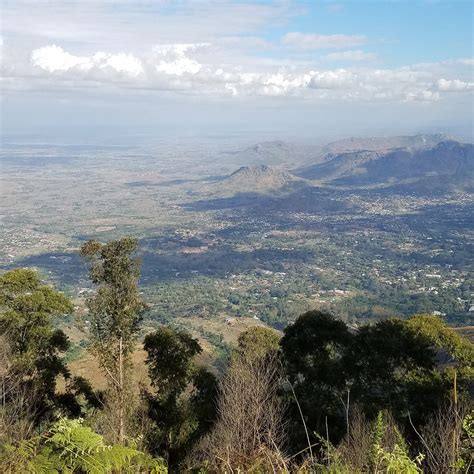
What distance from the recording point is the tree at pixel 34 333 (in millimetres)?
15586

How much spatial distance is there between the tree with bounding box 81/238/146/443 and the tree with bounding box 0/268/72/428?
2.35 m

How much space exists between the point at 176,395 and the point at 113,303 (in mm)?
4071

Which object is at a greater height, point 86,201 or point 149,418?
point 149,418

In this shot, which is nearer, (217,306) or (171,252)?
(217,306)

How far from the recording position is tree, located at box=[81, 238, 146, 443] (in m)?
14.6

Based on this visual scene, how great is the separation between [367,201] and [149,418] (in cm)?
15635

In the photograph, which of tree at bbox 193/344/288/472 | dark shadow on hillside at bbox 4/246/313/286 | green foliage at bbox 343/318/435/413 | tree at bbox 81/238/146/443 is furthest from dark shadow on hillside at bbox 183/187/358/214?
tree at bbox 193/344/288/472

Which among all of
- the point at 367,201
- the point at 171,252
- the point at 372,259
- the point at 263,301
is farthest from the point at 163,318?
the point at 367,201

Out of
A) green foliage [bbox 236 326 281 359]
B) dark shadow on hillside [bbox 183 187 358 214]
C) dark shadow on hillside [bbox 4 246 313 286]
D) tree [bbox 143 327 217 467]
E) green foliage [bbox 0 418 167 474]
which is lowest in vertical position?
dark shadow on hillside [bbox 4 246 313 286]

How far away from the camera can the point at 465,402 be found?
12.9 m

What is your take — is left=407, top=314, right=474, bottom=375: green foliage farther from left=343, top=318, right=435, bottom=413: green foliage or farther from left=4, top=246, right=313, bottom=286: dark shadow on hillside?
left=4, top=246, right=313, bottom=286: dark shadow on hillside

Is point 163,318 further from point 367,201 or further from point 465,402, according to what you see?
point 367,201

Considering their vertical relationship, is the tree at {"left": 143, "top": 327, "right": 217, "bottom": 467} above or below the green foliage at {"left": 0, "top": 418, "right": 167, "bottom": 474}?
below

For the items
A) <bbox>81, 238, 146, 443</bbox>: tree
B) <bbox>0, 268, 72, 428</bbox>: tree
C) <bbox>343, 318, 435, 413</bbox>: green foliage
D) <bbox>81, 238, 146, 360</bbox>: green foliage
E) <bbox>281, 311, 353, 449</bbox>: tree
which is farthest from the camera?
<bbox>0, 268, 72, 428</bbox>: tree
